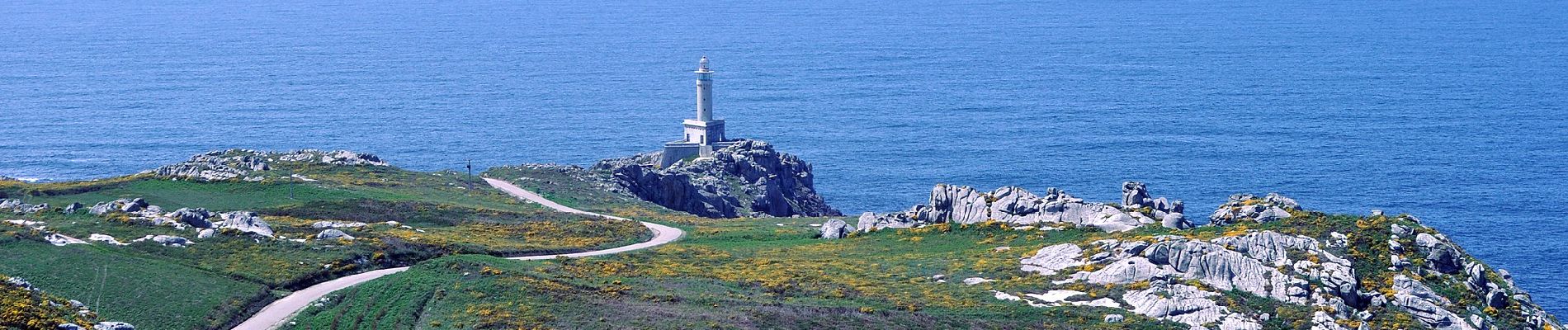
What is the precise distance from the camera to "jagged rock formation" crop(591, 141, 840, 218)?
116188mm

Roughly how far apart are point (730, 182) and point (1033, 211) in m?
51.3

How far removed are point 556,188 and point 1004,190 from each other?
128 feet

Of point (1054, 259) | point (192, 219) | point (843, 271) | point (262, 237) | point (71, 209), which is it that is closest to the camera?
point (1054, 259)

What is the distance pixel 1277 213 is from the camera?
67.6 m

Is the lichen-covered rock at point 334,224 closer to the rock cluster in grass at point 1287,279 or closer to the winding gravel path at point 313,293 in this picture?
the winding gravel path at point 313,293

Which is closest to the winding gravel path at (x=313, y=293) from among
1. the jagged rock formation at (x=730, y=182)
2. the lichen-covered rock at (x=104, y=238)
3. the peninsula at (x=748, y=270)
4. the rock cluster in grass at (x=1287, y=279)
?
the peninsula at (x=748, y=270)

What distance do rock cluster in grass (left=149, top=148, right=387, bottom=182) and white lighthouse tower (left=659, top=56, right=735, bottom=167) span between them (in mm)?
32450

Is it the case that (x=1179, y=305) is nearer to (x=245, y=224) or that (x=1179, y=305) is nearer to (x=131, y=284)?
(x=131, y=284)

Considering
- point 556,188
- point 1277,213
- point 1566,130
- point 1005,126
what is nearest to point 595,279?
point 1277,213

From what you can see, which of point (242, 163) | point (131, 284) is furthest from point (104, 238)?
point (242, 163)

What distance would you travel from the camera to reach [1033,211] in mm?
75438

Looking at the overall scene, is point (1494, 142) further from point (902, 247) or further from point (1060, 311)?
point (1060, 311)

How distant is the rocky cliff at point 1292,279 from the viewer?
2130 inches

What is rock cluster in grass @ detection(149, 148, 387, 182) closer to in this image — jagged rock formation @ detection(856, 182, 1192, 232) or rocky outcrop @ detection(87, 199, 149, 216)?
rocky outcrop @ detection(87, 199, 149, 216)
